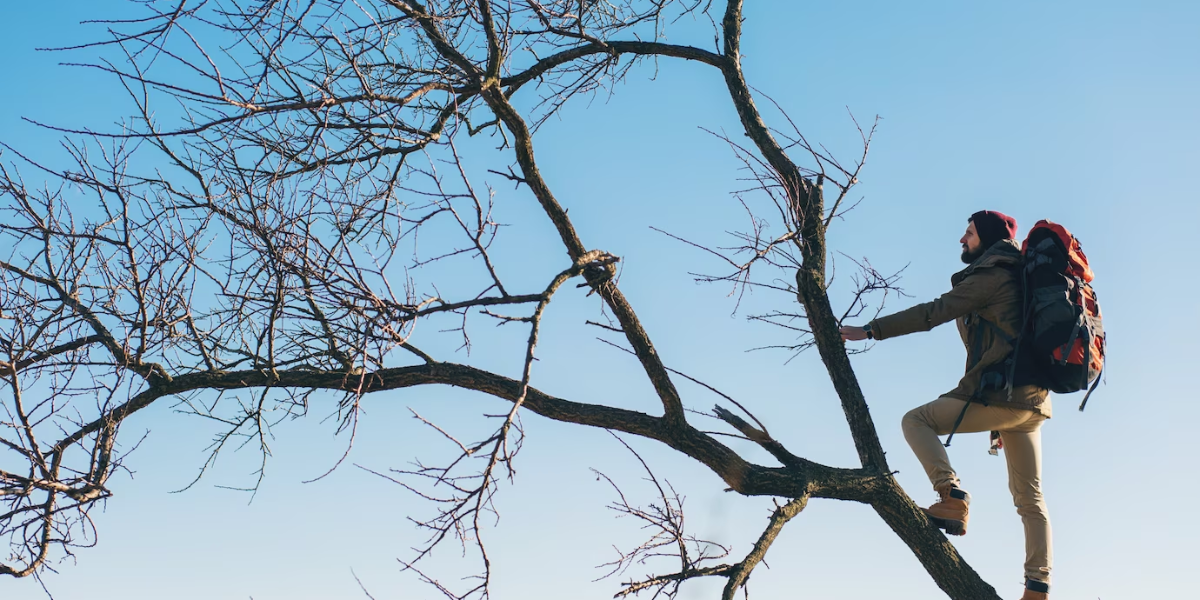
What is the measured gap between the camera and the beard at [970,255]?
15.9 feet

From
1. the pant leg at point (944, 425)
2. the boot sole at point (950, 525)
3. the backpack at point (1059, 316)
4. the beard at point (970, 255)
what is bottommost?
the boot sole at point (950, 525)

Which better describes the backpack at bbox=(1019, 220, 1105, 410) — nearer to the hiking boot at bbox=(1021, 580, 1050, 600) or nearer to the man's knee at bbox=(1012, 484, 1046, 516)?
the man's knee at bbox=(1012, 484, 1046, 516)

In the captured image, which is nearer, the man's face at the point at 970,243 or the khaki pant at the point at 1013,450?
the khaki pant at the point at 1013,450

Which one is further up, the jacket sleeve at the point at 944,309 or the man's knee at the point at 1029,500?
the jacket sleeve at the point at 944,309

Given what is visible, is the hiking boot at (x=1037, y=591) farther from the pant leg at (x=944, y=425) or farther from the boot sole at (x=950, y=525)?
the pant leg at (x=944, y=425)

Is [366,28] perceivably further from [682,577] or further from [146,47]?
[682,577]

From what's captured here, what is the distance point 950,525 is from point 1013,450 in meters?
A: 0.48

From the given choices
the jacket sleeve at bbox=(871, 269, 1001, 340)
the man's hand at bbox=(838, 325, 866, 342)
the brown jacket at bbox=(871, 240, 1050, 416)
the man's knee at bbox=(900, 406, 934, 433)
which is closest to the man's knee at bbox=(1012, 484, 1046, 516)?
the brown jacket at bbox=(871, 240, 1050, 416)

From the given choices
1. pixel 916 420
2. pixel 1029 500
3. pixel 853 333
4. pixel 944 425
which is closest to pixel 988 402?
pixel 944 425

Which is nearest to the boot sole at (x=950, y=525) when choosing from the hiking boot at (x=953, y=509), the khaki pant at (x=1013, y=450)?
the hiking boot at (x=953, y=509)

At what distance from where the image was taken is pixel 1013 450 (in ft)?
15.5

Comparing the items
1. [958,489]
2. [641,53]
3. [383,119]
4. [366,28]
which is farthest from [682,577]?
[641,53]

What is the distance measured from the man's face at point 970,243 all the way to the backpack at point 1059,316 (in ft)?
0.89

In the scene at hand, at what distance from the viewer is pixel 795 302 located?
4.98m
